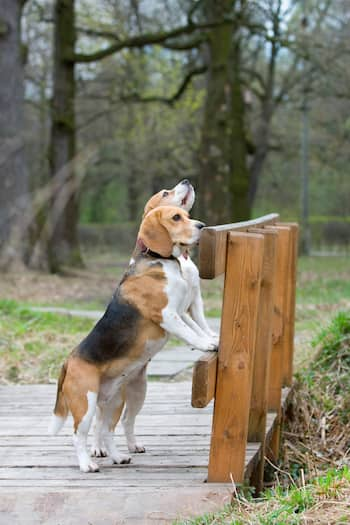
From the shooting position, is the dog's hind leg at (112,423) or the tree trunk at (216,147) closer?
the dog's hind leg at (112,423)

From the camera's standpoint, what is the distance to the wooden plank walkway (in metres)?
3.44

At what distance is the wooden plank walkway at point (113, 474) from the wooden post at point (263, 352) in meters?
0.12

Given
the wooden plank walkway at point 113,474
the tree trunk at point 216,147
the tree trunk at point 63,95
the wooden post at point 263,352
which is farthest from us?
the tree trunk at point 63,95

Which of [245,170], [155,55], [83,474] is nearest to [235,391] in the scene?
[83,474]

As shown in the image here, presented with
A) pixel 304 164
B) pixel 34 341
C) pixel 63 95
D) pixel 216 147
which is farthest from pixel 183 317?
pixel 304 164

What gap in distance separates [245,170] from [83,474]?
1800cm

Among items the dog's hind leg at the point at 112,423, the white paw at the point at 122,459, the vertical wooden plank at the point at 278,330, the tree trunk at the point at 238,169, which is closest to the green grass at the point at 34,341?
the vertical wooden plank at the point at 278,330

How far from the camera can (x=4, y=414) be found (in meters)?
5.40

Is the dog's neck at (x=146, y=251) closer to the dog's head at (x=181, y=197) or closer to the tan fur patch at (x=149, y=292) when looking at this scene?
the tan fur patch at (x=149, y=292)

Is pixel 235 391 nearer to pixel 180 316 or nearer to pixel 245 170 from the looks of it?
pixel 180 316

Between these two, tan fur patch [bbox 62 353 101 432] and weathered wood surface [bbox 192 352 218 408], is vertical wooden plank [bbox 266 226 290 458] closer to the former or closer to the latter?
tan fur patch [bbox 62 353 101 432]

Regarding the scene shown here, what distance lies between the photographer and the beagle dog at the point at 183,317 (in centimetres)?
420

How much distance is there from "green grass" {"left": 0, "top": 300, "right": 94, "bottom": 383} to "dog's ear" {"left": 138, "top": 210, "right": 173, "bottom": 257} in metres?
3.10

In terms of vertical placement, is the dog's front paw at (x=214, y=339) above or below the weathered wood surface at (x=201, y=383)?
above
